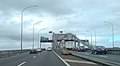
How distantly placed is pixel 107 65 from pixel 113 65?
1.78 meters

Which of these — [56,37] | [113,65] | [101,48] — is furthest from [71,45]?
[113,65]

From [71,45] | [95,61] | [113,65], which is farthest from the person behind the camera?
[71,45]

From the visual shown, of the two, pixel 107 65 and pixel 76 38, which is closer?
pixel 107 65

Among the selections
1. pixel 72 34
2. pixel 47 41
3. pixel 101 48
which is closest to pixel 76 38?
pixel 72 34

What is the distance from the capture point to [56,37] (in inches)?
5527

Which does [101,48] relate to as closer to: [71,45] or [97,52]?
[97,52]

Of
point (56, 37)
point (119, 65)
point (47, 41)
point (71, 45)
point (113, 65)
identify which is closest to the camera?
point (119, 65)

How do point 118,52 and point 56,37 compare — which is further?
point 56,37

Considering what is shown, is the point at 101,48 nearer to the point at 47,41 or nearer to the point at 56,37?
the point at 56,37

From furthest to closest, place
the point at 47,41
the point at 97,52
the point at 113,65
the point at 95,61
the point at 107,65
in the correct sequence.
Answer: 1. the point at 47,41
2. the point at 97,52
3. the point at 95,61
4. the point at 107,65
5. the point at 113,65

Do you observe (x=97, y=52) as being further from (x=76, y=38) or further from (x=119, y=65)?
(x=76, y=38)

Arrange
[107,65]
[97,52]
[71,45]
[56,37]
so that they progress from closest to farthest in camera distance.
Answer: [107,65]
[97,52]
[71,45]
[56,37]

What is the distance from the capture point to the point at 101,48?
54250 millimetres

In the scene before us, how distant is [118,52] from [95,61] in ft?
101
